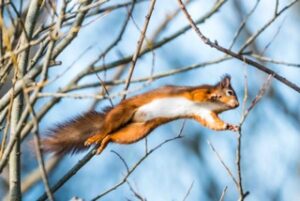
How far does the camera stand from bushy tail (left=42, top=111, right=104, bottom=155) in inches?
84.1

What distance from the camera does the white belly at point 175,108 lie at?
6.18ft

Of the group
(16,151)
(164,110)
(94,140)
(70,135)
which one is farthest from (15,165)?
(164,110)

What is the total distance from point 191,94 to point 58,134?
0.43 m

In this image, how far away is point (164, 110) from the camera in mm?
1893

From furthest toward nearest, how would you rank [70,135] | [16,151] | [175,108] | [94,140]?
[16,151] < [70,135] < [94,140] < [175,108]

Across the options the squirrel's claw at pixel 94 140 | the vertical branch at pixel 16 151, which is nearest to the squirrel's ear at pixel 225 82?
the squirrel's claw at pixel 94 140

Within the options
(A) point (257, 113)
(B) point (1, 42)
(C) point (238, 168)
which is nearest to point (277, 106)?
(A) point (257, 113)

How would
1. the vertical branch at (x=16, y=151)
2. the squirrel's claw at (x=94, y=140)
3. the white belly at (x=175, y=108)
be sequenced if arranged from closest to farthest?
1. the white belly at (x=175, y=108)
2. the squirrel's claw at (x=94, y=140)
3. the vertical branch at (x=16, y=151)

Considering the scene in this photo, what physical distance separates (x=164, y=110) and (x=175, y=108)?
25 mm

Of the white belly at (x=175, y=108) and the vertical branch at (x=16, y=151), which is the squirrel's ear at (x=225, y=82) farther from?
the vertical branch at (x=16, y=151)

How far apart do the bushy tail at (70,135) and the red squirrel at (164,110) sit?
8cm

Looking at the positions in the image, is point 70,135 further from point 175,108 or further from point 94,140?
point 175,108

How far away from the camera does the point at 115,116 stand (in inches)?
77.5

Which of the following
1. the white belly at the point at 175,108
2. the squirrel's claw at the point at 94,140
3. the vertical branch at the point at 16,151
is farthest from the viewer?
the vertical branch at the point at 16,151
